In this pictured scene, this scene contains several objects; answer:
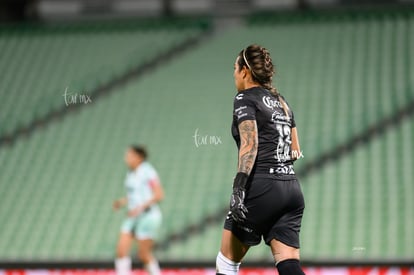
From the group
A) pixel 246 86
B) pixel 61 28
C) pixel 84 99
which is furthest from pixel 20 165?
pixel 246 86

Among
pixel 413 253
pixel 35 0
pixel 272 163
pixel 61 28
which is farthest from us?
pixel 35 0

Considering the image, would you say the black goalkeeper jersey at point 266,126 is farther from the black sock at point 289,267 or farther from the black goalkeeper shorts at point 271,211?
the black sock at point 289,267

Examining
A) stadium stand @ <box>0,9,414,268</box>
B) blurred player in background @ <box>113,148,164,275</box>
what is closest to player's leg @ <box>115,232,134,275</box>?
blurred player in background @ <box>113,148,164,275</box>

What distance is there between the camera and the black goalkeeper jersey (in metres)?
4.73

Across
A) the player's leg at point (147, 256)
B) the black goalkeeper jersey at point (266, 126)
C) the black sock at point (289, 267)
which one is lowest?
the player's leg at point (147, 256)

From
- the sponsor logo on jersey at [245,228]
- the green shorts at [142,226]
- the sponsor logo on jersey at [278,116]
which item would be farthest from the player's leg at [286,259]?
the green shorts at [142,226]

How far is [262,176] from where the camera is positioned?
4.74 m

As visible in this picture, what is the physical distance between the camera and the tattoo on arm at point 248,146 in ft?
15.2

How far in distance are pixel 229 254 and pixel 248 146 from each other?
0.68 m

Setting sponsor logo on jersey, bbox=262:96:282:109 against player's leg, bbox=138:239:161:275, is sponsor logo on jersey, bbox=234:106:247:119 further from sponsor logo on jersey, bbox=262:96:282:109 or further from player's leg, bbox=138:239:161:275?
player's leg, bbox=138:239:161:275

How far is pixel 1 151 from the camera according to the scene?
40.1ft

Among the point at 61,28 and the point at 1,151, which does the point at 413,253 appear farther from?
the point at 61,28

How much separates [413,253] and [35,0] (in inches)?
410

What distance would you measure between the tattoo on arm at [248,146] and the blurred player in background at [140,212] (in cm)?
442
